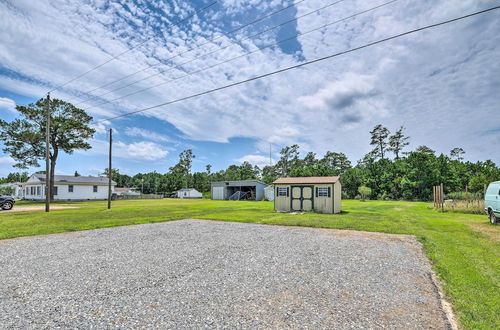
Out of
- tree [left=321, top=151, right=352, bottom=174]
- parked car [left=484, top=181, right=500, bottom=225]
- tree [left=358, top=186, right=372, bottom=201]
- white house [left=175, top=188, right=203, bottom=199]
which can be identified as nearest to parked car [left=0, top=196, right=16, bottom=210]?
parked car [left=484, top=181, right=500, bottom=225]

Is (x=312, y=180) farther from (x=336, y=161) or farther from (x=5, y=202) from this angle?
(x=336, y=161)

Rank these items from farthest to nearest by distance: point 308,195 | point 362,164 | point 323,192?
point 362,164 → point 308,195 → point 323,192

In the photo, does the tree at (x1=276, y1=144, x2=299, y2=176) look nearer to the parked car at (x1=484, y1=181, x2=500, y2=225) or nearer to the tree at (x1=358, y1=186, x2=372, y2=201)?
the tree at (x1=358, y1=186, x2=372, y2=201)

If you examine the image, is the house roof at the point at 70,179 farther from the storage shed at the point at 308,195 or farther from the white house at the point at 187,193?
the storage shed at the point at 308,195

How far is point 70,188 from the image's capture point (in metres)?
43.0

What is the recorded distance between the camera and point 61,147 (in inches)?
1491

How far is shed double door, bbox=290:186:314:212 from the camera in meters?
20.3

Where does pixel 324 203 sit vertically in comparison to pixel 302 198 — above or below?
below

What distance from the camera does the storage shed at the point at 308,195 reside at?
19656 mm

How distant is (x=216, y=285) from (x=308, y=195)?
53.1ft

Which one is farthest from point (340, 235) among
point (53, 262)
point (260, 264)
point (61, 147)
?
point (61, 147)

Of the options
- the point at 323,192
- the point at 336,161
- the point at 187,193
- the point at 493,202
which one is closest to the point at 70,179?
the point at 187,193

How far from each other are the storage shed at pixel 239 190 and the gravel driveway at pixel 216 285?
36.7 meters

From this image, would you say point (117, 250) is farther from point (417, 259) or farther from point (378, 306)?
point (417, 259)
